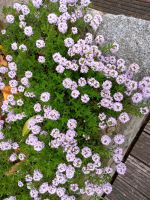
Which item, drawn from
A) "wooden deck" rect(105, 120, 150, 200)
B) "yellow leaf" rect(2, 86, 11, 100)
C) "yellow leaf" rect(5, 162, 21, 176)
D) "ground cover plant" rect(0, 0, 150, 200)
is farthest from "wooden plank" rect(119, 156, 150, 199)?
"yellow leaf" rect(2, 86, 11, 100)

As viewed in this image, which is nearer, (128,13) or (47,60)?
(47,60)

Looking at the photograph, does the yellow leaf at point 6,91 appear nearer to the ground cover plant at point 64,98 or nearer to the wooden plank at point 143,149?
the ground cover plant at point 64,98

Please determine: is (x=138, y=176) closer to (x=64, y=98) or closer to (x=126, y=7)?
(x=64, y=98)

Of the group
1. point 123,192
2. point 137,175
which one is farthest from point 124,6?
point 123,192

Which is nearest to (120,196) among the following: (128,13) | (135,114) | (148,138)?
(148,138)

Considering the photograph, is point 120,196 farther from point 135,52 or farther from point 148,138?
point 135,52

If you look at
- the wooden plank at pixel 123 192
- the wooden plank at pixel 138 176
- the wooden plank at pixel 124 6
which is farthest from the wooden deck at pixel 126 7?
the wooden plank at pixel 123 192
